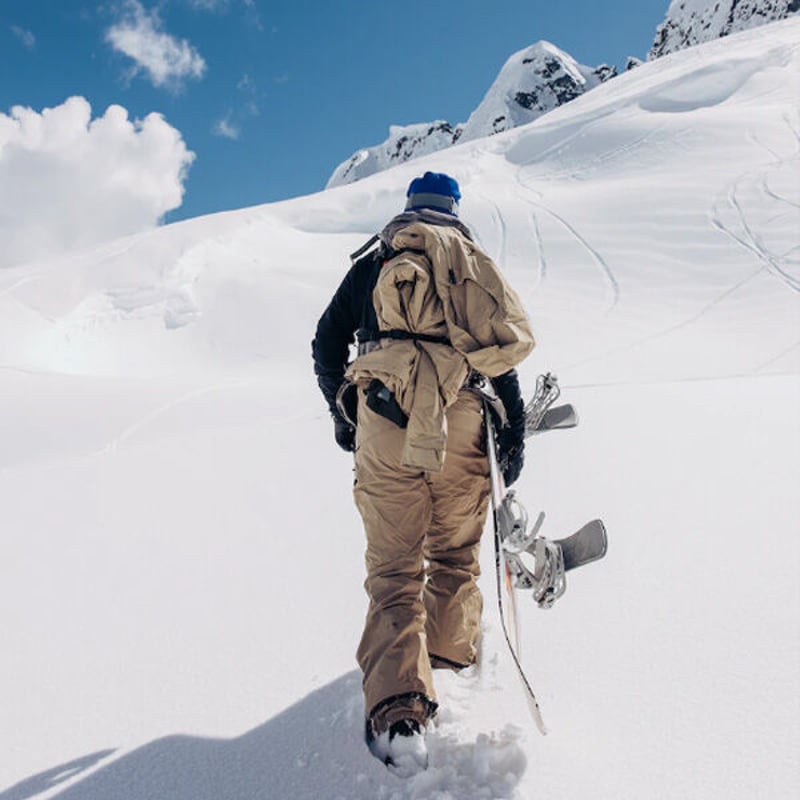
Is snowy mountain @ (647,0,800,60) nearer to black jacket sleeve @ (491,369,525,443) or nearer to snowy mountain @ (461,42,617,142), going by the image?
snowy mountain @ (461,42,617,142)

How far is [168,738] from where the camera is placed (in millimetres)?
1896

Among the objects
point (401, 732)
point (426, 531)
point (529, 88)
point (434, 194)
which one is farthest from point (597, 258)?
point (529, 88)

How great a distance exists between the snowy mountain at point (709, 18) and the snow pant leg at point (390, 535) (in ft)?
309

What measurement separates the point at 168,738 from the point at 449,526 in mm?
1019

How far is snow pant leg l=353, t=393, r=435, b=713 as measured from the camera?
185 cm

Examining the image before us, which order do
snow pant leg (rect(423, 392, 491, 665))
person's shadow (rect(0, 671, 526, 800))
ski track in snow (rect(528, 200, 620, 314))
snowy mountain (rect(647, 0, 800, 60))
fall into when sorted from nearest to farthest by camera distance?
person's shadow (rect(0, 671, 526, 800)), snow pant leg (rect(423, 392, 491, 665)), ski track in snow (rect(528, 200, 620, 314)), snowy mountain (rect(647, 0, 800, 60))

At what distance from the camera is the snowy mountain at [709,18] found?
7988cm

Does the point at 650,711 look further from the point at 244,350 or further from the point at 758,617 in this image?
the point at 244,350

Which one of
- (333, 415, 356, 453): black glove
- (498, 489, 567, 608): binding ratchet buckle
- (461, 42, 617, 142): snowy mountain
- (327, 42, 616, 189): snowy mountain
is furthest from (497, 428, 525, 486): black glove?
(461, 42, 617, 142): snowy mountain

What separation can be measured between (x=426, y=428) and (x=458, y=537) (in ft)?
1.54

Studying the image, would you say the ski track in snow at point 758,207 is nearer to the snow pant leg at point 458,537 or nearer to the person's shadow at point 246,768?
the snow pant leg at point 458,537

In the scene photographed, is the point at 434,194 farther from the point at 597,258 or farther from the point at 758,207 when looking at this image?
the point at 758,207

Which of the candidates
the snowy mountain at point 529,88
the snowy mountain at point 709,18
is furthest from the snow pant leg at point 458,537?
the snowy mountain at point 529,88

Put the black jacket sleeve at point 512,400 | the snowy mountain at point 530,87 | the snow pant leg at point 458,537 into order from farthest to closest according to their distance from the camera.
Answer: the snowy mountain at point 530,87 < the black jacket sleeve at point 512,400 < the snow pant leg at point 458,537
